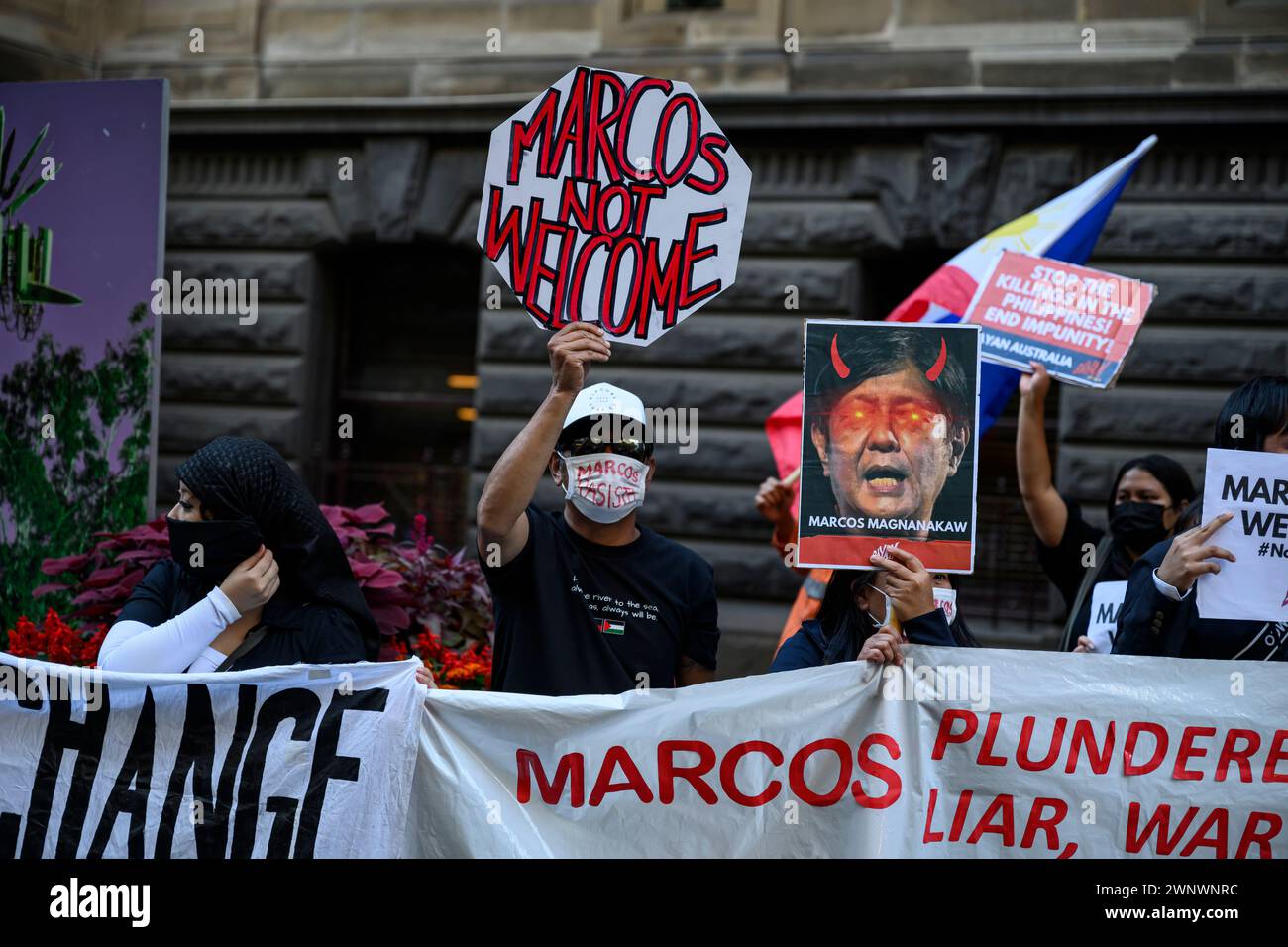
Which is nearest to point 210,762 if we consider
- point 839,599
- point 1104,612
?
point 839,599

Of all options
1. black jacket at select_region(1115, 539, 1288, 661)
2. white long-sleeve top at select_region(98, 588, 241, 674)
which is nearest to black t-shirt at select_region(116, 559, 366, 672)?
white long-sleeve top at select_region(98, 588, 241, 674)

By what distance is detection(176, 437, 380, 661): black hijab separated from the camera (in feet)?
12.1

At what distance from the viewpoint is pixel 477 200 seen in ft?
35.0

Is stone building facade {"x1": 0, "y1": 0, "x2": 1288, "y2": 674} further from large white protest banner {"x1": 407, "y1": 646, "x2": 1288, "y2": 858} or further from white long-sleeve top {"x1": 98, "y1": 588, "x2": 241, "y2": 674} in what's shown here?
white long-sleeve top {"x1": 98, "y1": 588, "x2": 241, "y2": 674}

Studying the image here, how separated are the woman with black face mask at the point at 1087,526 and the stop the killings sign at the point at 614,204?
5.79 ft

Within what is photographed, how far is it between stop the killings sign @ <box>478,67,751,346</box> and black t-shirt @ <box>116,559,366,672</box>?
3.23 feet

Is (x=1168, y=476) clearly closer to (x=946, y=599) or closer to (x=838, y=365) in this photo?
(x=946, y=599)

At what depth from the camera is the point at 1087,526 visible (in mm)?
5613

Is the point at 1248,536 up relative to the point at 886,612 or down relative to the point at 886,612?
up

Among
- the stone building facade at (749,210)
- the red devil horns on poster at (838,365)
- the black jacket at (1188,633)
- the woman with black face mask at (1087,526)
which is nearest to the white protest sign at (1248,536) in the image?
the black jacket at (1188,633)

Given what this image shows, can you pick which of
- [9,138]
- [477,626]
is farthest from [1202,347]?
[9,138]

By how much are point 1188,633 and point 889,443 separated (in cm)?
99

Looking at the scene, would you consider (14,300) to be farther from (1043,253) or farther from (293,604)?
(1043,253)

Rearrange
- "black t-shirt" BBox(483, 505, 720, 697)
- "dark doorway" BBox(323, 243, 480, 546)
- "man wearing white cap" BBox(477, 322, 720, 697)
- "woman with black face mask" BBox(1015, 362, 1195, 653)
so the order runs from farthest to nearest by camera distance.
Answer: "dark doorway" BBox(323, 243, 480, 546), "woman with black face mask" BBox(1015, 362, 1195, 653), "black t-shirt" BBox(483, 505, 720, 697), "man wearing white cap" BBox(477, 322, 720, 697)
